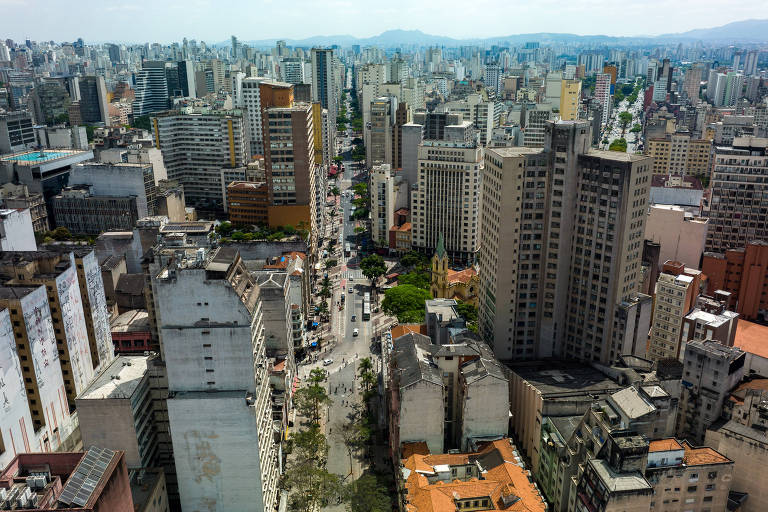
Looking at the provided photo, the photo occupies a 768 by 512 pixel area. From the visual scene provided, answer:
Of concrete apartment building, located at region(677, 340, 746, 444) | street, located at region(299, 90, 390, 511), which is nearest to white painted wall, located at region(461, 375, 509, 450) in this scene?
street, located at region(299, 90, 390, 511)

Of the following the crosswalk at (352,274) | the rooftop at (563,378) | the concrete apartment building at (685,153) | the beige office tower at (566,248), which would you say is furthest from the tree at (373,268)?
the concrete apartment building at (685,153)

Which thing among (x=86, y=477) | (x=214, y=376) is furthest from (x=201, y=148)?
(x=86, y=477)

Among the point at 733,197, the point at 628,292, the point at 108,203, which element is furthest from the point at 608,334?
the point at 108,203

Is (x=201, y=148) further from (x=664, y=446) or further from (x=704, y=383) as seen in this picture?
(x=664, y=446)

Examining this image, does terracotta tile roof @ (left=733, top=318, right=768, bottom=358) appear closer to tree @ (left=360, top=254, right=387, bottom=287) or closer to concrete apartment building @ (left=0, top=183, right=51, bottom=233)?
tree @ (left=360, top=254, right=387, bottom=287)

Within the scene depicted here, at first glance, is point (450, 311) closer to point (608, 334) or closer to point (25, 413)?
point (608, 334)
